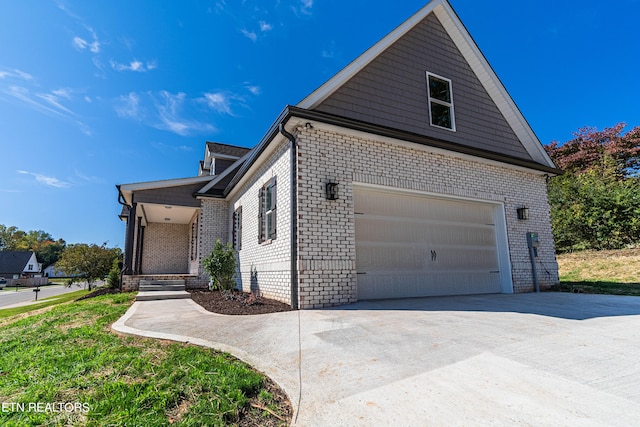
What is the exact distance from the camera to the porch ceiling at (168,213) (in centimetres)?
1204

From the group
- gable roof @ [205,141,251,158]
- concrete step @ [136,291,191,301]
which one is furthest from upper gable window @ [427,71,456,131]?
gable roof @ [205,141,251,158]

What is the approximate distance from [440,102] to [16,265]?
257 ft

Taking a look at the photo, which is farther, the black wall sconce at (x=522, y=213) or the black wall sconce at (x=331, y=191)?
the black wall sconce at (x=522, y=213)

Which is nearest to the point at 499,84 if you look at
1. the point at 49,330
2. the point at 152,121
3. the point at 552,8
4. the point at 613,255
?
the point at 552,8

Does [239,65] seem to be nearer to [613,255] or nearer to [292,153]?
[292,153]

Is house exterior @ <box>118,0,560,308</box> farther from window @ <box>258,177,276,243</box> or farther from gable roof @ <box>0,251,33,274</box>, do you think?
gable roof @ <box>0,251,33,274</box>

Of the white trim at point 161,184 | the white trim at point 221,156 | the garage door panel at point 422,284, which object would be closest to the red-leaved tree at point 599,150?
the garage door panel at point 422,284

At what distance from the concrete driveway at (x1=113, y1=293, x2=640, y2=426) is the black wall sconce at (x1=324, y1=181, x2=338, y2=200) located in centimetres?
215

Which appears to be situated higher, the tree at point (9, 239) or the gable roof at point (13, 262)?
the tree at point (9, 239)

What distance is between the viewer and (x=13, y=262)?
5803cm

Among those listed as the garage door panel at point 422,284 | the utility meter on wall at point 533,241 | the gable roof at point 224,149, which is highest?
the gable roof at point 224,149

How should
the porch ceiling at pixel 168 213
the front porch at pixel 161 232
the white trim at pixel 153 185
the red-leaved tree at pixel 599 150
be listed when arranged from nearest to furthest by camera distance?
1. the white trim at pixel 153 185
2. the front porch at pixel 161 232
3. the porch ceiling at pixel 168 213
4. the red-leaved tree at pixel 599 150

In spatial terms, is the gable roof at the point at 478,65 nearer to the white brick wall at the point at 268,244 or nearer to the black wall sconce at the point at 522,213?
the black wall sconce at the point at 522,213

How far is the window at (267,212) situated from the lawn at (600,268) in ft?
25.7
